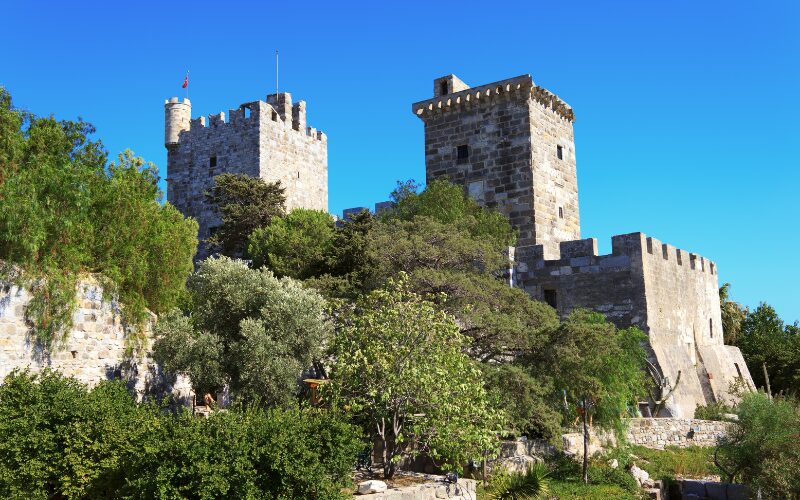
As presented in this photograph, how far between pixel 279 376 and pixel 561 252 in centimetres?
1316

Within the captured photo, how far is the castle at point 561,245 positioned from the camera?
965 inches

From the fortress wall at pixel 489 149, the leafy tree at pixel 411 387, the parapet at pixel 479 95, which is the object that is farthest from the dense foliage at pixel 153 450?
the parapet at pixel 479 95

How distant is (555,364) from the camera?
17938 mm

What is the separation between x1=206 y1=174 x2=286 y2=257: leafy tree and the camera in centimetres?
3434

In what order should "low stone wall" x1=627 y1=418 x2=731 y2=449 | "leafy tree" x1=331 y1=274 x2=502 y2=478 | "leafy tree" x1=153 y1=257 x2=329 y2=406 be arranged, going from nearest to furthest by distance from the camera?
"leafy tree" x1=331 y1=274 x2=502 y2=478 → "leafy tree" x1=153 y1=257 x2=329 y2=406 → "low stone wall" x1=627 y1=418 x2=731 y2=449

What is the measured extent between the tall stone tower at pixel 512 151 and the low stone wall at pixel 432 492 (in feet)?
43.6

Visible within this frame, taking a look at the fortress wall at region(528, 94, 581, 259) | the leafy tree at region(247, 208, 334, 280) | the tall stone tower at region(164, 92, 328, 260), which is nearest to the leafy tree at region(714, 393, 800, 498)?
the fortress wall at region(528, 94, 581, 259)

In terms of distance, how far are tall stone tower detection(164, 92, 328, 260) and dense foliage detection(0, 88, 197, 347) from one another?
20504 mm

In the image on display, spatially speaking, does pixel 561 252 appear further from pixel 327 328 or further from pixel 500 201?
pixel 327 328

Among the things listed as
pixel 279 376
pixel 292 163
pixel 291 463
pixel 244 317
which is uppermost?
pixel 292 163

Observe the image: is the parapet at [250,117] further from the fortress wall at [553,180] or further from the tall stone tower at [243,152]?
the fortress wall at [553,180]

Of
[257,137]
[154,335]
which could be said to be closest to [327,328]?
[154,335]

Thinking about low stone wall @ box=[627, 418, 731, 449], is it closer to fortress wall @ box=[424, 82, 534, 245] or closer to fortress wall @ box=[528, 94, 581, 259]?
fortress wall @ box=[528, 94, 581, 259]

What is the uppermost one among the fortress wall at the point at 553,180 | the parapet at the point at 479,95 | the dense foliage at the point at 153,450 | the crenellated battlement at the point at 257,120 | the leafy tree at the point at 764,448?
the crenellated battlement at the point at 257,120
